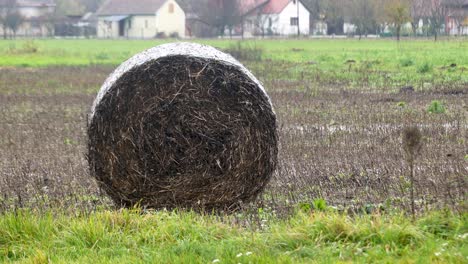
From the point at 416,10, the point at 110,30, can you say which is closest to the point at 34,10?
the point at 110,30

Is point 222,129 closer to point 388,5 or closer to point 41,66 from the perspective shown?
point 41,66

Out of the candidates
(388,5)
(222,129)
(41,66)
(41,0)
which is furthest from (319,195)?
(41,0)

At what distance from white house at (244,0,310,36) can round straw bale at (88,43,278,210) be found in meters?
70.9

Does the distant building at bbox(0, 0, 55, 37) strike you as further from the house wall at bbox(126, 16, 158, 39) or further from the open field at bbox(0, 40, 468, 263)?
the open field at bbox(0, 40, 468, 263)

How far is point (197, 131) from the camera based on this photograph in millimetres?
9672

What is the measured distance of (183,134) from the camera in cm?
967

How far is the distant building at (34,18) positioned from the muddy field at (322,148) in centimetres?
6560

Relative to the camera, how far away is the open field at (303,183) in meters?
7.05

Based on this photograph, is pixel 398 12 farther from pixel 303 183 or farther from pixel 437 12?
pixel 303 183

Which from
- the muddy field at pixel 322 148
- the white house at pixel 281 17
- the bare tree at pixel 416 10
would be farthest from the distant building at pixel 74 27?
the muddy field at pixel 322 148

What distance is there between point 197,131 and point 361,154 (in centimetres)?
327

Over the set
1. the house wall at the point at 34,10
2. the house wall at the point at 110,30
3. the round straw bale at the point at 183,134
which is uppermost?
the house wall at the point at 34,10

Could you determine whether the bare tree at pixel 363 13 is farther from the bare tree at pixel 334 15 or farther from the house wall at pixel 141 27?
the house wall at pixel 141 27

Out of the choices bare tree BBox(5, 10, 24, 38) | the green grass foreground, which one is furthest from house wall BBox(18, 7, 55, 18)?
the green grass foreground
